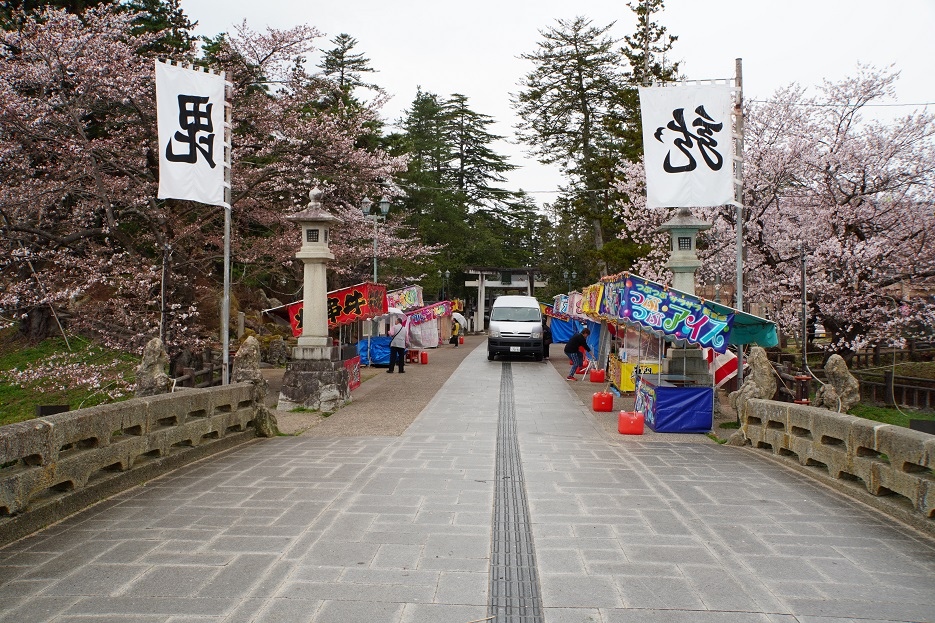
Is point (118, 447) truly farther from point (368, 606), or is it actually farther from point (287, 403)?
point (287, 403)

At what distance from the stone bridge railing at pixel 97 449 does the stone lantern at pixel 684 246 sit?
759 cm

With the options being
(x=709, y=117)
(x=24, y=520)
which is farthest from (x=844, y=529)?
(x=709, y=117)

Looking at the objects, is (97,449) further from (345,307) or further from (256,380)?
(345,307)

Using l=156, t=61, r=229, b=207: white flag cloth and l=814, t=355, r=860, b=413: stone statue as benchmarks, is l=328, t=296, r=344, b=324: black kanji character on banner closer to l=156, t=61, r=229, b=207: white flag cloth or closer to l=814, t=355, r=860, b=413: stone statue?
l=156, t=61, r=229, b=207: white flag cloth

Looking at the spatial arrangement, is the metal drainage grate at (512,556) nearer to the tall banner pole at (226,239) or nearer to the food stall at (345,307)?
the tall banner pole at (226,239)

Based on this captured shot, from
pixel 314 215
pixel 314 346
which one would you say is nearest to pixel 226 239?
pixel 314 215

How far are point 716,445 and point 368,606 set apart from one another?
660cm

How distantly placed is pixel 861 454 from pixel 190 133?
8993 millimetres

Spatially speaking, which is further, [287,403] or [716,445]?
[287,403]

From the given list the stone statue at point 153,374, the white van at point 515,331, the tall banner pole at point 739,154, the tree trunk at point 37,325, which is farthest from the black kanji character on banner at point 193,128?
the white van at point 515,331

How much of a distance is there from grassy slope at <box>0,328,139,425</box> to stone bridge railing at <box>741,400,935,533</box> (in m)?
10.3

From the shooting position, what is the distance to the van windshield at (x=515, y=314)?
916 inches

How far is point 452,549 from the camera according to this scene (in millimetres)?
4594

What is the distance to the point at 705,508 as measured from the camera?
5684 mm
